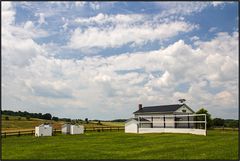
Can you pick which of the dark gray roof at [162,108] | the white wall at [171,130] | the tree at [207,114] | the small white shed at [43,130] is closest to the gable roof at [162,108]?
the dark gray roof at [162,108]

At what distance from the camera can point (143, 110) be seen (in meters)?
61.8

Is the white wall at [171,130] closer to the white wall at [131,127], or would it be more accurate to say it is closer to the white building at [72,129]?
the white wall at [131,127]

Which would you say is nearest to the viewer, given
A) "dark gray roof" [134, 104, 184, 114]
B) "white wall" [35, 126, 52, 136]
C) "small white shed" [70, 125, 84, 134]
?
"white wall" [35, 126, 52, 136]

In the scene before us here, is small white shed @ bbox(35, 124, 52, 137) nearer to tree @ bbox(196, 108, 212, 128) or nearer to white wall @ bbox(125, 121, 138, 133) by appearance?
white wall @ bbox(125, 121, 138, 133)

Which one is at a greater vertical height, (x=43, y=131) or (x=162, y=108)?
(x=162, y=108)

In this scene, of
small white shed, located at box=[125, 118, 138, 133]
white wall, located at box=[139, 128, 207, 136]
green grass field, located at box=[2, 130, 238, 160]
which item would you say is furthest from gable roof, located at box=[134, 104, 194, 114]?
green grass field, located at box=[2, 130, 238, 160]

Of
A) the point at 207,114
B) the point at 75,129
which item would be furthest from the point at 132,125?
the point at 207,114

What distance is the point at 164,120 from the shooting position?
5366 centimetres

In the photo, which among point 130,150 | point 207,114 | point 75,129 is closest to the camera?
point 130,150

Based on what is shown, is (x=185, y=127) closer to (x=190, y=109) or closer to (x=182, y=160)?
(x=190, y=109)

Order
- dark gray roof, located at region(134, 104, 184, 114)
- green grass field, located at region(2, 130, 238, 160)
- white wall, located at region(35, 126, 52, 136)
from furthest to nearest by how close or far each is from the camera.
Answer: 1. dark gray roof, located at region(134, 104, 184, 114)
2. white wall, located at region(35, 126, 52, 136)
3. green grass field, located at region(2, 130, 238, 160)

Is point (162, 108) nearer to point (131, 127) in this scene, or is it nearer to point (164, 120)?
point (164, 120)

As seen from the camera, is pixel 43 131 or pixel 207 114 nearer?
pixel 43 131

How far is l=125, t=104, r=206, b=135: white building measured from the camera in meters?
51.4
